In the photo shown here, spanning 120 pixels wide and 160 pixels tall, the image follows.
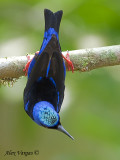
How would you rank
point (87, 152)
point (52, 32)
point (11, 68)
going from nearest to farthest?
point (11, 68)
point (52, 32)
point (87, 152)

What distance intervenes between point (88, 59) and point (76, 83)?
43 cm

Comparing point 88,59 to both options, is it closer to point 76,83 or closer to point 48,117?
point 76,83

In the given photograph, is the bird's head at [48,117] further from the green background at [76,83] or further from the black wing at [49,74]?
the green background at [76,83]

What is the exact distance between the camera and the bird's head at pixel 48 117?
3949 mm

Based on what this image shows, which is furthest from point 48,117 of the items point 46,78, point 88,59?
point 88,59

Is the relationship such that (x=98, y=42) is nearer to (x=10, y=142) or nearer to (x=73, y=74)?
(x=73, y=74)

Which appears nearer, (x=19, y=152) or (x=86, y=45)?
(x=86, y=45)

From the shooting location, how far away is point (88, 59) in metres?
4.52

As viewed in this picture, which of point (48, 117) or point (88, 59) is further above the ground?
point (88, 59)

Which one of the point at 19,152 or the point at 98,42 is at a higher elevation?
the point at 98,42

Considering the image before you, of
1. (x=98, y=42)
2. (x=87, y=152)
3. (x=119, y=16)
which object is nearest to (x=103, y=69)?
(x=98, y=42)

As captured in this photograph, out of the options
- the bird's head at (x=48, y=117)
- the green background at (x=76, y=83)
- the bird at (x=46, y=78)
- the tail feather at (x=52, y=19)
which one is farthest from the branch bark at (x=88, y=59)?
the bird's head at (x=48, y=117)

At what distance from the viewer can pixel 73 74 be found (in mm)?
4871

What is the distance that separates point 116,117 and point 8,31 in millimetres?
1672
